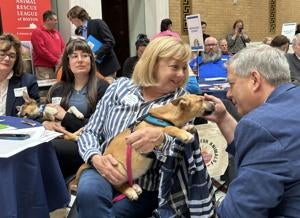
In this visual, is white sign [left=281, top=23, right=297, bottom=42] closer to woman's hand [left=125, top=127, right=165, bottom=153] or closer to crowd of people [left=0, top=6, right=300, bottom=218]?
crowd of people [left=0, top=6, right=300, bottom=218]

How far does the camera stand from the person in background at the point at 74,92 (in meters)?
2.93

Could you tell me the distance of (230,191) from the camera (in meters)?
1.34

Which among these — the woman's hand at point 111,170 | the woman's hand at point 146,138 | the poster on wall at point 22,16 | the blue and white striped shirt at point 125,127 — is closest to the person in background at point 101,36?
the poster on wall at point 22,16

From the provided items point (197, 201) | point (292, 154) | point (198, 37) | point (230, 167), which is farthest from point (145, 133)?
point (198, 37)

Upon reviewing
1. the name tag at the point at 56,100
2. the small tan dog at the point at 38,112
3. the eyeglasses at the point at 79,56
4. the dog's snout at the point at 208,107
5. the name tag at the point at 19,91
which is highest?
the eyeglasses at the point at 79,56

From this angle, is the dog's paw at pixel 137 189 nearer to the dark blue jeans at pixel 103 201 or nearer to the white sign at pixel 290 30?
the dark blue jeans at pixel 103 201

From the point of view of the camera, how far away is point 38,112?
3098 mm

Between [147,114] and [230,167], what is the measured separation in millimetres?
1172

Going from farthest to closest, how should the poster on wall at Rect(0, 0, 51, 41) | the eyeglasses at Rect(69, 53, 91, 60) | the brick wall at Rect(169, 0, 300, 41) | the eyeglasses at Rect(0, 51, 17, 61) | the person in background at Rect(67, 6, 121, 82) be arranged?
the brick wall at Rect(169, 0, 300, 41) < the poster on wall at Rect(0, 0, 51, 41) < the person in background at Rect(67, 6, 121, 82) < the eyeglasses at Rect(0, 51, 17, 61) < the eyeglasses at Rect(69, 53, 91, 60)

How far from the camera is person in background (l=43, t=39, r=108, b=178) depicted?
293 cm

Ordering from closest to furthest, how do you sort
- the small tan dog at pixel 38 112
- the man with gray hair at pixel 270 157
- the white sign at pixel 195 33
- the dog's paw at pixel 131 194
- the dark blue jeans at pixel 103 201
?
the man with gray hair at pixel 270 157 → the dark blue jeans at pixel 103 201 → the dog's paw at pixel 131 194 → the small tan dog at pixel 38 112 → the white sign at pixel 195 33

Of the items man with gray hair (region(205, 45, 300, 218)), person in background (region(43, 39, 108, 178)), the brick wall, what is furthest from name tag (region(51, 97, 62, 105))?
the brick wall

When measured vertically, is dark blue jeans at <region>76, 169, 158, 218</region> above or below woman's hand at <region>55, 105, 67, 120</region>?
below

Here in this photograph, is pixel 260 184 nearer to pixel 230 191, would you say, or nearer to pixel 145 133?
pixel 230 191
